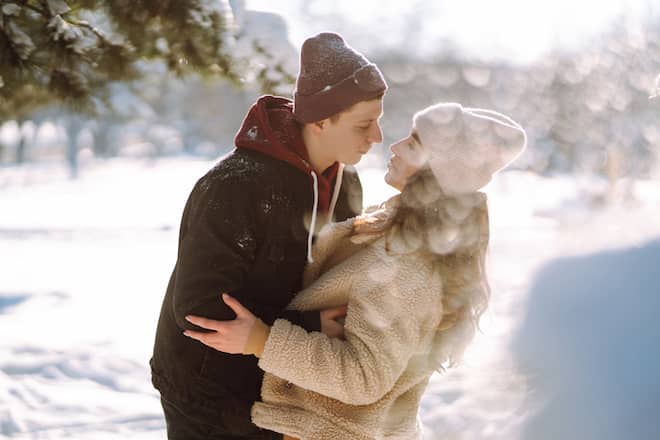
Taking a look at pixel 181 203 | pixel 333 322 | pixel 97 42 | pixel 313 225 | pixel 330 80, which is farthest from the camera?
pixel 181 203

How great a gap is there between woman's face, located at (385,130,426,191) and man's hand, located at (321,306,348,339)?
15.1 inches

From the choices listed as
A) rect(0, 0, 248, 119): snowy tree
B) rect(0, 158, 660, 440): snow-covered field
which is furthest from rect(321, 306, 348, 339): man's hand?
rect(0, 0, 248, 119): snowy tree

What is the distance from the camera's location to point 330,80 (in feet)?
6.79

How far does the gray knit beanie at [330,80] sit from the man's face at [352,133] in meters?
0.03

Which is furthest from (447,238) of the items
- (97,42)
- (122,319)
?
(122,319)

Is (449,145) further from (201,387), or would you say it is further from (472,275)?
(201,387)

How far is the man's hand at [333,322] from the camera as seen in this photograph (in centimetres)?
178

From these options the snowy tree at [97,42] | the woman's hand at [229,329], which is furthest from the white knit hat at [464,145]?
the snowy tree at [97,42]

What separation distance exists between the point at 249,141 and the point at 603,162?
28.1m

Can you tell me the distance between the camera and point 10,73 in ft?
9.50

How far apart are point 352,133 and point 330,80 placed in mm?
178

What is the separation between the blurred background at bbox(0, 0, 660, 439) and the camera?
10.3 ft

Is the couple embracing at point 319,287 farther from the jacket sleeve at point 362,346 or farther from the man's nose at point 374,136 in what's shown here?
the man's nose at point 374,136

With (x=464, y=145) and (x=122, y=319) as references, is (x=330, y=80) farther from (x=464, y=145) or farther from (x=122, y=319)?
(x=122, y=319)
